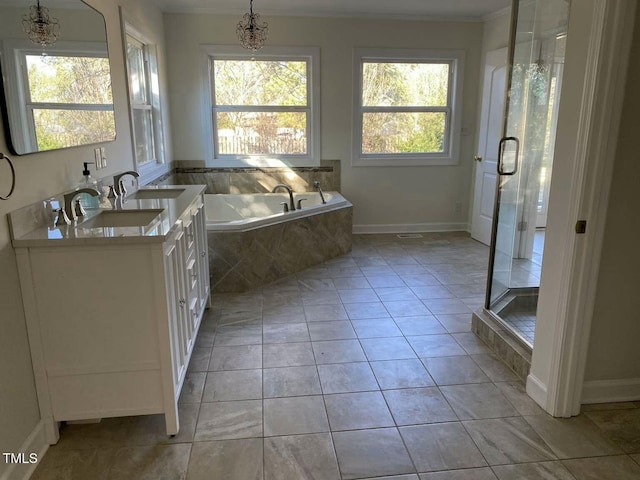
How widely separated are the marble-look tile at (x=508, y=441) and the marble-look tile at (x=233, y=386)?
39.9 inches

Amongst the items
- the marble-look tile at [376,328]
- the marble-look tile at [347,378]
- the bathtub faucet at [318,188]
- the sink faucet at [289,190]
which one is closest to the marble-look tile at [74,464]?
the marble-look tile at [347,378]

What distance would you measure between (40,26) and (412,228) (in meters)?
4.33

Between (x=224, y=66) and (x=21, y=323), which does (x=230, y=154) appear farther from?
(x=21, y=323)

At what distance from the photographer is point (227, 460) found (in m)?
1.84

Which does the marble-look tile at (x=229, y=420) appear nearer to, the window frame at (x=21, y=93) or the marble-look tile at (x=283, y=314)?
the marble-look tile at (x=283, y=314)

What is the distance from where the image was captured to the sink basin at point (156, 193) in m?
3.03

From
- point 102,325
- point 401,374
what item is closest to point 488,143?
point 401,374

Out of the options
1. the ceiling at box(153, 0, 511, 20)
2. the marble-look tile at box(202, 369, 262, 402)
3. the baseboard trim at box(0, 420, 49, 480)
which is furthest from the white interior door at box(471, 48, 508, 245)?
the baseboard trim at box(0, 420, 49, 480)

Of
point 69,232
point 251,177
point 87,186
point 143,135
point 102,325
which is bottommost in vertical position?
point 102,325

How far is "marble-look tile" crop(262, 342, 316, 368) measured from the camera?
2.57 metres

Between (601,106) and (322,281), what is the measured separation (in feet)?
8.19

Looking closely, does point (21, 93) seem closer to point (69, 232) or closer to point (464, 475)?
point (69, 232)

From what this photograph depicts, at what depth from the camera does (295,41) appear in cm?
487

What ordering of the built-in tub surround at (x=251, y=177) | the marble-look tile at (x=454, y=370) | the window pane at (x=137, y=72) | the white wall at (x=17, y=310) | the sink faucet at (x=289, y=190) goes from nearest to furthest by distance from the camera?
the white wall at (x=17, y=310) < the marble-look tile at (x=454, y=370) < the window pane at (x=137, y=72) < the sink faucet at (x=289, y=190) < the built-in tub surround at (x=251, y=177)
